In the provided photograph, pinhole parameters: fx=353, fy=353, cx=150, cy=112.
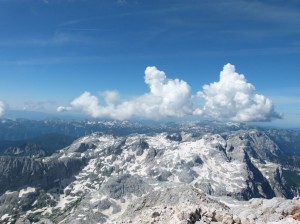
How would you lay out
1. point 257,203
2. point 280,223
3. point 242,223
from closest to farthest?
point 280,223 → point 242,223 → point 257,203

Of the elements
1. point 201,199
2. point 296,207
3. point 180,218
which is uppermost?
point 180,218

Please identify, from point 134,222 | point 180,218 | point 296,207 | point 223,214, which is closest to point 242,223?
point 223,214

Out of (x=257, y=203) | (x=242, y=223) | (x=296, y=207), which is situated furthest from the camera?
(x=257, y=203)

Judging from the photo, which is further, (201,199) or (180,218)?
(201,199)

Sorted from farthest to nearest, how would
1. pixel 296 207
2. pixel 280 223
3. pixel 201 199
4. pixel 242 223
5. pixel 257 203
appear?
pixel 201 199, pixel 257 203, pixel 296 207, pixel 242 223, pixel 280 223

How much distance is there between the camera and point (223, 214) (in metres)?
55.8

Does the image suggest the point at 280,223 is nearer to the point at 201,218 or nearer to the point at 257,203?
the point at 201,218

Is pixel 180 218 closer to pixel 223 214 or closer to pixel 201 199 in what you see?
pixel 223 214

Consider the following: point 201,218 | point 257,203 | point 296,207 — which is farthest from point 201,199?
point 201,218

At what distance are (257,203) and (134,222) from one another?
99.0m

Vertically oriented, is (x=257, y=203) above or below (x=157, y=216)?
below

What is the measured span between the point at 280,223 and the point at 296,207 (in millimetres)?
47244

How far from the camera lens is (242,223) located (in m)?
55.6

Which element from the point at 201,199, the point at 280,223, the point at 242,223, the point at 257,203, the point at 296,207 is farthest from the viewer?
the point at 201,199
